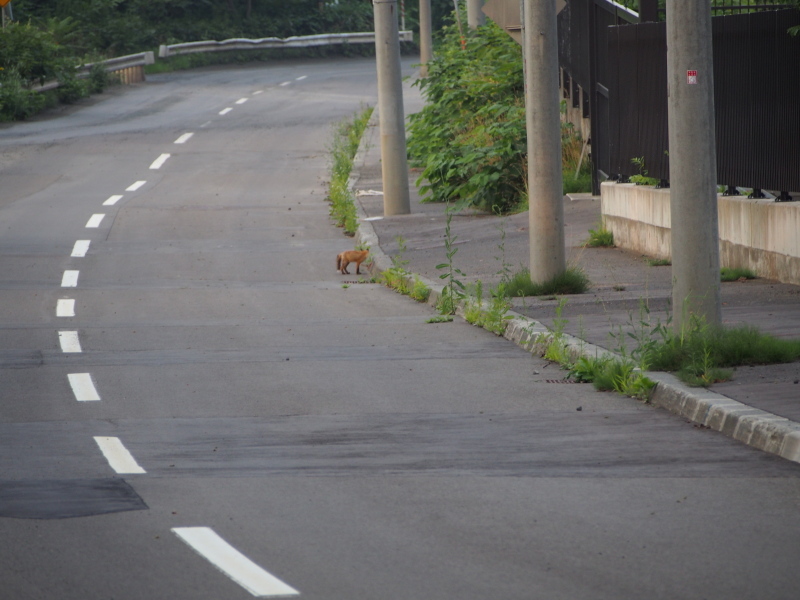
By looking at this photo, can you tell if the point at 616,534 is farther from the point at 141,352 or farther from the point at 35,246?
the point at 35,246

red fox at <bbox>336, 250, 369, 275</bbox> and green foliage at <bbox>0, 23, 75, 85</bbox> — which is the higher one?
green foliage at <bbox>0, 23, 75, 85</bbox>

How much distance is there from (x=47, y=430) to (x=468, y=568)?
377cm

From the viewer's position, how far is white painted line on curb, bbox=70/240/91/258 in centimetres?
1794

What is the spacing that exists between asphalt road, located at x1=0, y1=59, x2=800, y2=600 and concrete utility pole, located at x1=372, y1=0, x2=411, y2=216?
503 cm

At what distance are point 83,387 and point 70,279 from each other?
674cm

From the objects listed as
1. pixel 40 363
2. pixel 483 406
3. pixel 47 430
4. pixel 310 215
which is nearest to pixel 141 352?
pixel 40 363

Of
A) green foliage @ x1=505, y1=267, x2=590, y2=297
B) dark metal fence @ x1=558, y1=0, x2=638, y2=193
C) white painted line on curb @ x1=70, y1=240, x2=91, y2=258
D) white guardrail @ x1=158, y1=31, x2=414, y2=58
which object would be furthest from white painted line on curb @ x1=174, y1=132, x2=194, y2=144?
green foliage @ x1=505, y1=267, x2=590, y2=297

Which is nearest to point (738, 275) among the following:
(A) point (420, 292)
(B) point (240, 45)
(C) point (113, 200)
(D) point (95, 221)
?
(A) point (420, 292)

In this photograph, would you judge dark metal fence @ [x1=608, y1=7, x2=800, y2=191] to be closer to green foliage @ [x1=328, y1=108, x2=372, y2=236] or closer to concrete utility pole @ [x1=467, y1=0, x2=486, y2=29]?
green foliage @ [x1=328, y1=108, x2=372, y2=236]

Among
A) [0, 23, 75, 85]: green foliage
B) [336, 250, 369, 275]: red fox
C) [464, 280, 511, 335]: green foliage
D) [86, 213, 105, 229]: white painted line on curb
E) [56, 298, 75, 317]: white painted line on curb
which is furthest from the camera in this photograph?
[0, 23, 75, 85]: green foliage

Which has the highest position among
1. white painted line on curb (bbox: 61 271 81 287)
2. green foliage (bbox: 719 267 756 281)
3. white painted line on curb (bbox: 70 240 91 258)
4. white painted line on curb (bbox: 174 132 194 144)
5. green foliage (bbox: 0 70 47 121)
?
green foliage (bbox: 0 70 47 121)

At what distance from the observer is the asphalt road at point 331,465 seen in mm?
5055

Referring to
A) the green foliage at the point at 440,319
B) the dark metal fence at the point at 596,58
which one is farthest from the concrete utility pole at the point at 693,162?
the dark metal fence at the point at 596,58

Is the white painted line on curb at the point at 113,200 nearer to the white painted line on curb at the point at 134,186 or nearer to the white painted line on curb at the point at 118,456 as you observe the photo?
the white painted line on curb at the point at 134,186
